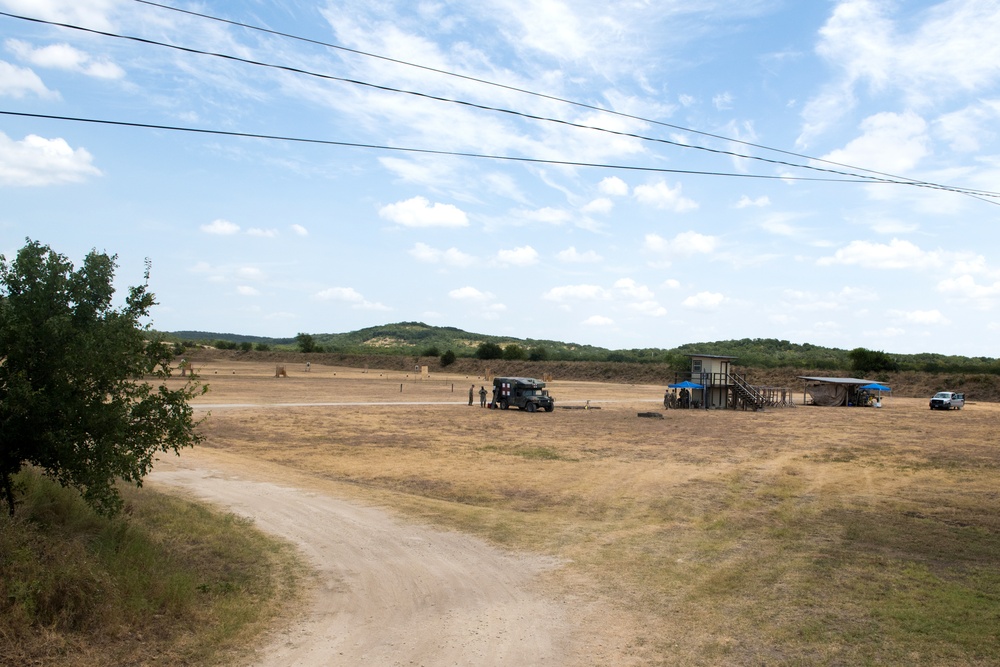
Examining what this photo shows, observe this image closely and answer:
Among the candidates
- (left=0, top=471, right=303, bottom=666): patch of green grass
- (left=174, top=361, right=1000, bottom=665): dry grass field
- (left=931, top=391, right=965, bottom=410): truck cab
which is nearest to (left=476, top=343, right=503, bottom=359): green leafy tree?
(left=931, top=391, right=965, bottom=410): truck cab

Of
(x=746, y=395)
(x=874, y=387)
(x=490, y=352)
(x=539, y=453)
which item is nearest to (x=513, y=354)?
(x=490, y=352)

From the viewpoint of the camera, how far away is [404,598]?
9547 millimetres

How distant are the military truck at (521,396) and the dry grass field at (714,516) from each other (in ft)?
26.4

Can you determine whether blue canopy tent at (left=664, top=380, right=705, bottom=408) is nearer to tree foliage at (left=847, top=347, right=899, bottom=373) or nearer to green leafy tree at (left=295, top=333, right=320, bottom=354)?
tree foliage at (left=847, top=347, right=899, bottom=373)

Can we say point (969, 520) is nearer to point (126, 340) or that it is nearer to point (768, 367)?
point (126, 340)

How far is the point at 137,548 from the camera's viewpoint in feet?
31.9

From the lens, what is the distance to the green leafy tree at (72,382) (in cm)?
862

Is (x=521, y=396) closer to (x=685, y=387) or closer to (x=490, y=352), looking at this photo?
(x=685, y=387)

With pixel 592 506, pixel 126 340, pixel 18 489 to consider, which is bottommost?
pixel 592 506

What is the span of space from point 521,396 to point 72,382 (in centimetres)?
3838

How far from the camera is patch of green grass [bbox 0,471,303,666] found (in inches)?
283

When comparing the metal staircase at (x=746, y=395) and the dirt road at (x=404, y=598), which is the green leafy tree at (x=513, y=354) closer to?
the metal staircase at (x=746, y=395)

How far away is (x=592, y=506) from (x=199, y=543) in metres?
8.43

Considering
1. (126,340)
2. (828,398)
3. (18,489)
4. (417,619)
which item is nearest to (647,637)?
(417,619)
